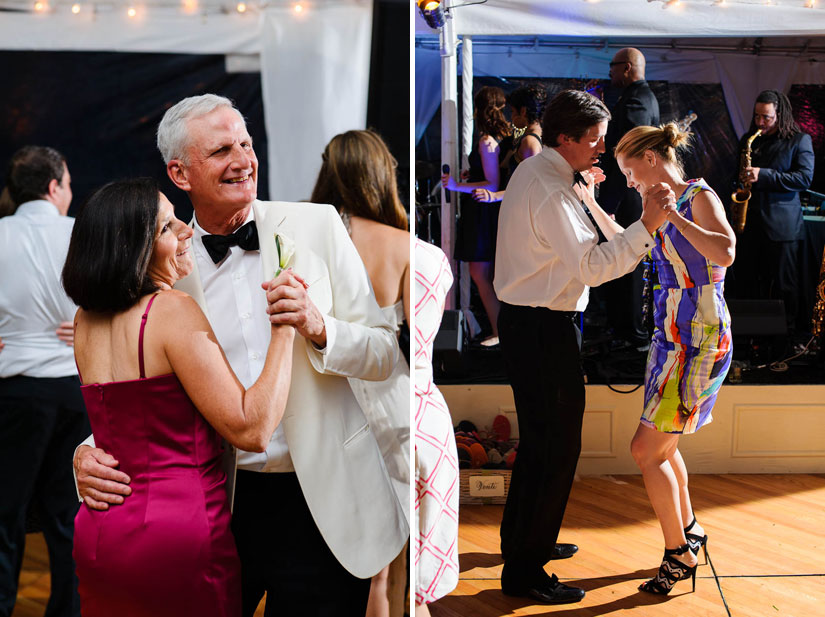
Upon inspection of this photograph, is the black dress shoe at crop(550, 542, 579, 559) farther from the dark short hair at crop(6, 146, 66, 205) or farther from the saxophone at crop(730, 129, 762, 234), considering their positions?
the dark short hair at crop(6, 146, 66, 205)

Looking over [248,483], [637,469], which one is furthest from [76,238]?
[637,469]

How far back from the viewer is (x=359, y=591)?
192 cm

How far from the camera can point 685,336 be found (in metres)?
2.42

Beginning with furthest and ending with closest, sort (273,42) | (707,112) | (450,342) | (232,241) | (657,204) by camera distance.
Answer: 1. (450,342)
2. (707,112)
3. (657,204)
4. (273,42)
5. (232,241)

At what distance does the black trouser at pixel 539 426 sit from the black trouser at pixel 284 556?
0.87m

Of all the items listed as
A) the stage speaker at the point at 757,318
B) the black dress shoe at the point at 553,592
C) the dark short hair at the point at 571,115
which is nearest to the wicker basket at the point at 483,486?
the black dress shoe at the point at 553,592

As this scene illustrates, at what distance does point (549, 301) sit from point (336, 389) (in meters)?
0.94

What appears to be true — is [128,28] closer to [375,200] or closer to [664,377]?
[375,200]

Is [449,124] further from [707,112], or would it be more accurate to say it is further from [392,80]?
[707,112]

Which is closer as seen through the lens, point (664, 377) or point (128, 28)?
point (128, 28)

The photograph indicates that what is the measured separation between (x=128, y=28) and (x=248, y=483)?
1178 millimetres

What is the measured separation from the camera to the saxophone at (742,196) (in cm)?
242

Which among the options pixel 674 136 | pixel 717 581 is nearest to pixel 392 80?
pixel 674 136

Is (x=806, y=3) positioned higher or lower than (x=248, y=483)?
higher
